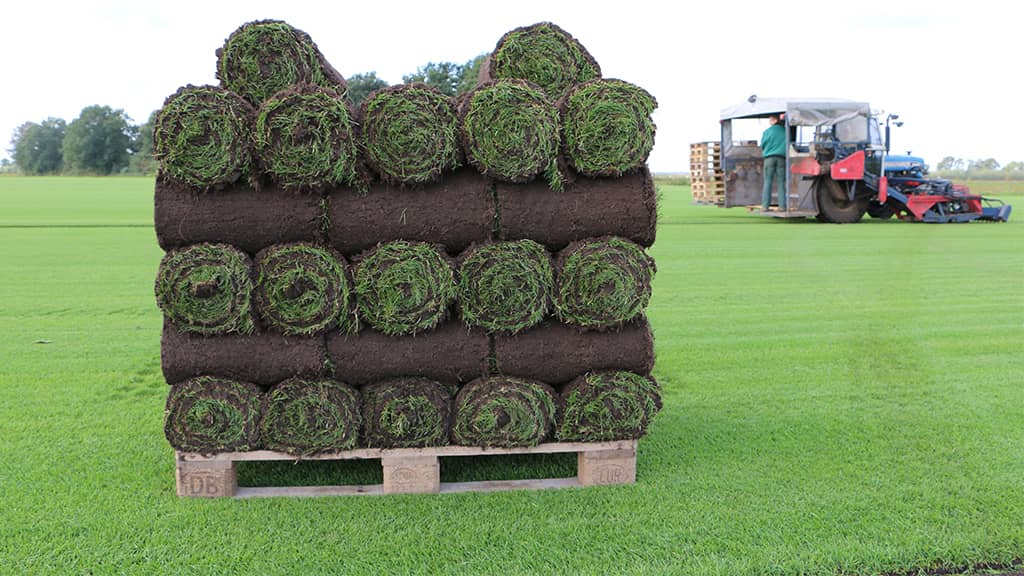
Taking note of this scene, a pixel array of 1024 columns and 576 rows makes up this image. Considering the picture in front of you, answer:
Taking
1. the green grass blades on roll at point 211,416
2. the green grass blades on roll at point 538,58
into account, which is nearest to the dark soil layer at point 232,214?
the green grass blades on roll at point 211,416

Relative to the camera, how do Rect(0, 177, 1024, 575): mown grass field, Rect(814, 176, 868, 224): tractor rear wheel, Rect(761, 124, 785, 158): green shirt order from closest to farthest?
Rect(0, 177, 1024, 575): mown grass field, Rect(761, 124, 785, 158): green shirt, Rect(814, 176, 868, 224): tractor rear wheel

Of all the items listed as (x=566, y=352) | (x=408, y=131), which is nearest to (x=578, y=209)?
(x=566, y=352)

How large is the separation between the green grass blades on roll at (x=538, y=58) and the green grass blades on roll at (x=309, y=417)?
6.95ft

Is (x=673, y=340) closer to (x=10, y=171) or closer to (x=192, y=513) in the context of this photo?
(x=192, y=513)

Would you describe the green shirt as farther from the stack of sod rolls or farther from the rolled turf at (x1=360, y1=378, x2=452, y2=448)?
the rolled turf at (x1=360, y1=378, x2=452, y2=448)

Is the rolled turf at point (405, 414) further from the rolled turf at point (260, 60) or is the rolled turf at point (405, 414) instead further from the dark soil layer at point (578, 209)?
the rolled turf at point (260, 60)

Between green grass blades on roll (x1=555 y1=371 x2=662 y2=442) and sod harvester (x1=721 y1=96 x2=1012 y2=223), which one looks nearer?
green grass blades on roll (x1=555 y1=371 x2=662 y2=442)

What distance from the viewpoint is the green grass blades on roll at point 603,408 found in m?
4.66

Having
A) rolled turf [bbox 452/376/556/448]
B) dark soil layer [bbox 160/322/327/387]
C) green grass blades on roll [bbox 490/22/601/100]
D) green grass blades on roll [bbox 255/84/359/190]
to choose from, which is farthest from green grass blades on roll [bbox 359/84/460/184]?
rolled turf [bbox 452/376/556/448]

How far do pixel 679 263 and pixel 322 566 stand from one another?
1141cm

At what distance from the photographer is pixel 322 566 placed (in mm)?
3752

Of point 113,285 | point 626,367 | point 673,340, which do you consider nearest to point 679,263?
point 673,340

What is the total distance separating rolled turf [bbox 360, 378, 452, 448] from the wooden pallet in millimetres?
58

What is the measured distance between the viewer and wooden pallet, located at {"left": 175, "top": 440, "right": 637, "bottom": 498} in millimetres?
4527
